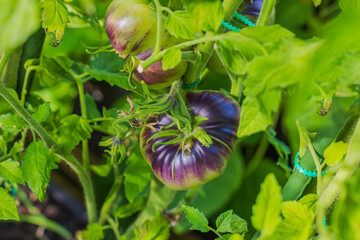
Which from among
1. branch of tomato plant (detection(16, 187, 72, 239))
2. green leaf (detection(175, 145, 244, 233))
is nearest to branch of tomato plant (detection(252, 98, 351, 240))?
green leaf (detection(175, 145, 244, 233))

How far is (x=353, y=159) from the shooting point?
307 millimetres

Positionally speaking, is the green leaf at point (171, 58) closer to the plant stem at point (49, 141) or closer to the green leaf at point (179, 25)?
the green leaf at point (179, 25)

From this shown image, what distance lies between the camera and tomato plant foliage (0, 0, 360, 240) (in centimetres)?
24

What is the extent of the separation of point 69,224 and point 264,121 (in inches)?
34.8

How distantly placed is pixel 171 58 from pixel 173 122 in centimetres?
10

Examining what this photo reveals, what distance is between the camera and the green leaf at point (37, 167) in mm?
425

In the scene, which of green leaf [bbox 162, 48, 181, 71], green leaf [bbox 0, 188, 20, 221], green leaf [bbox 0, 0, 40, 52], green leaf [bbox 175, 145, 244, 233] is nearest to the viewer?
green leaf [bbox 0, 0, 40, 52]

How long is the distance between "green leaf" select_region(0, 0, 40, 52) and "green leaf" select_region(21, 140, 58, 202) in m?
0.23

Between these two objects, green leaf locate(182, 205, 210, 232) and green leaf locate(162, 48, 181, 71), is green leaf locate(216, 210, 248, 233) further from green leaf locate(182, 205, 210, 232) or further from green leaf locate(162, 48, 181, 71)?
green leaf locate(162, 48, 181, 71)

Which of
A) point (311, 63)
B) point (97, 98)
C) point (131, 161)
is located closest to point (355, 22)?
point (311, 63)

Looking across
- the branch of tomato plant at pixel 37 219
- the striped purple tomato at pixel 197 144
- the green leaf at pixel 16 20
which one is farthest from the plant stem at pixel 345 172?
the branch of tomato plant at pixel 37 219

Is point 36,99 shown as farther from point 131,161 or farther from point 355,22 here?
point 355,22

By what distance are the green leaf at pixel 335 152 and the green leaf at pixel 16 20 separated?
22 centimetres

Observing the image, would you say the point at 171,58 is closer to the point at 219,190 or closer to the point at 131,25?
the point at 131,25
